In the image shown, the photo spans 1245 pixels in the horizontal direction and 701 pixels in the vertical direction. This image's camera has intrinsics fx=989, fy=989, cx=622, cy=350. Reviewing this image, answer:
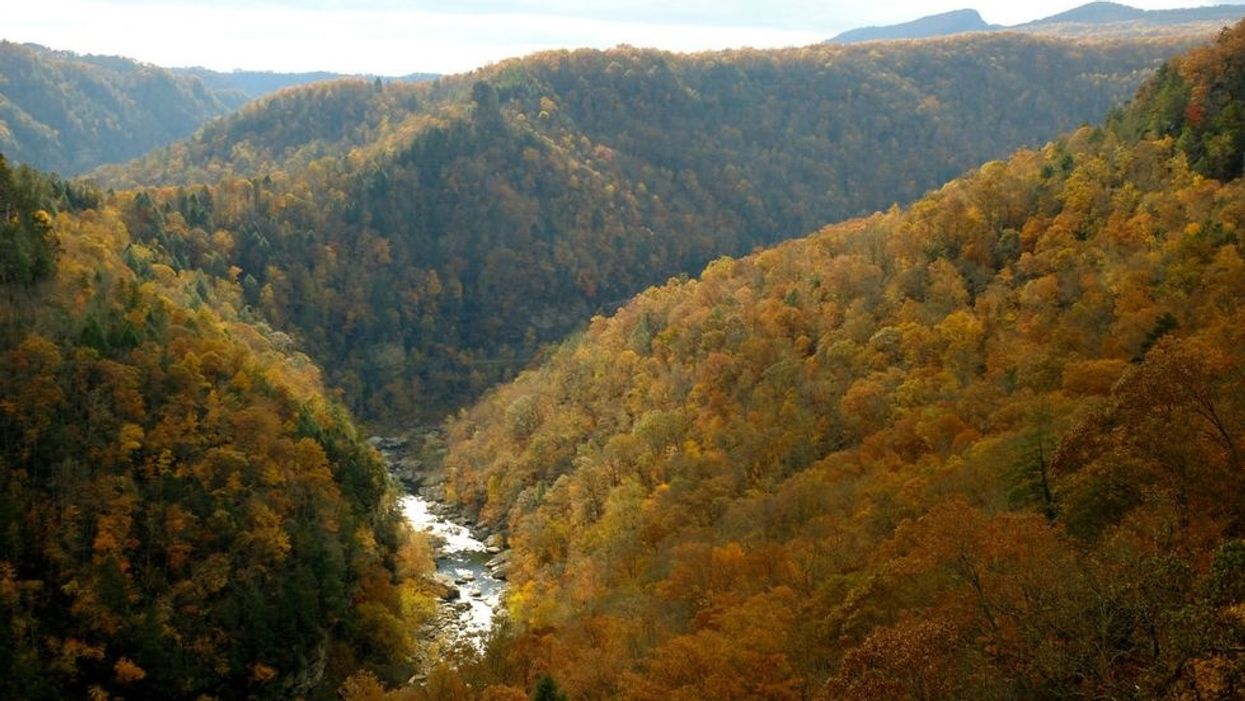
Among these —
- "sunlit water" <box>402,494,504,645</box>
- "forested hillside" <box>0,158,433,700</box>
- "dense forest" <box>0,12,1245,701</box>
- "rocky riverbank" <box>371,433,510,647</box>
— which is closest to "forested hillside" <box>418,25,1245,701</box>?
"dense forest" <box>0,12,1245,701</box>

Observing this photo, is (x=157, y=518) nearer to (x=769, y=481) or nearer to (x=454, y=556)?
(x=769, y=481)

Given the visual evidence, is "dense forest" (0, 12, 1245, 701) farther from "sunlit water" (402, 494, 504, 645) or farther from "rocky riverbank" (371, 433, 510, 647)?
"sunlit water" (402, 494, 504, 645)

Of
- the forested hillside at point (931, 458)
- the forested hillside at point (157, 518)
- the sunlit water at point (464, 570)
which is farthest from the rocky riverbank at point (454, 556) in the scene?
the forested hillside at point (157, 518)

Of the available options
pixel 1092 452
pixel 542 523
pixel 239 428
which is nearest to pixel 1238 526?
pixel 1092 452

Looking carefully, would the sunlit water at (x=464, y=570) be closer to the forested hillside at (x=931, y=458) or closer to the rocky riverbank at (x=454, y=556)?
the rocky riverbank at (x=454, y=556)

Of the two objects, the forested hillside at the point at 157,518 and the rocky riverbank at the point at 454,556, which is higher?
the forested hillside at the point at 157,518

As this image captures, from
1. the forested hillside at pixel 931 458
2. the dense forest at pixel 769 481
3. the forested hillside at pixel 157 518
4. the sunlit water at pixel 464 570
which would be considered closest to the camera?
the forested hillside at pixel 931 458
